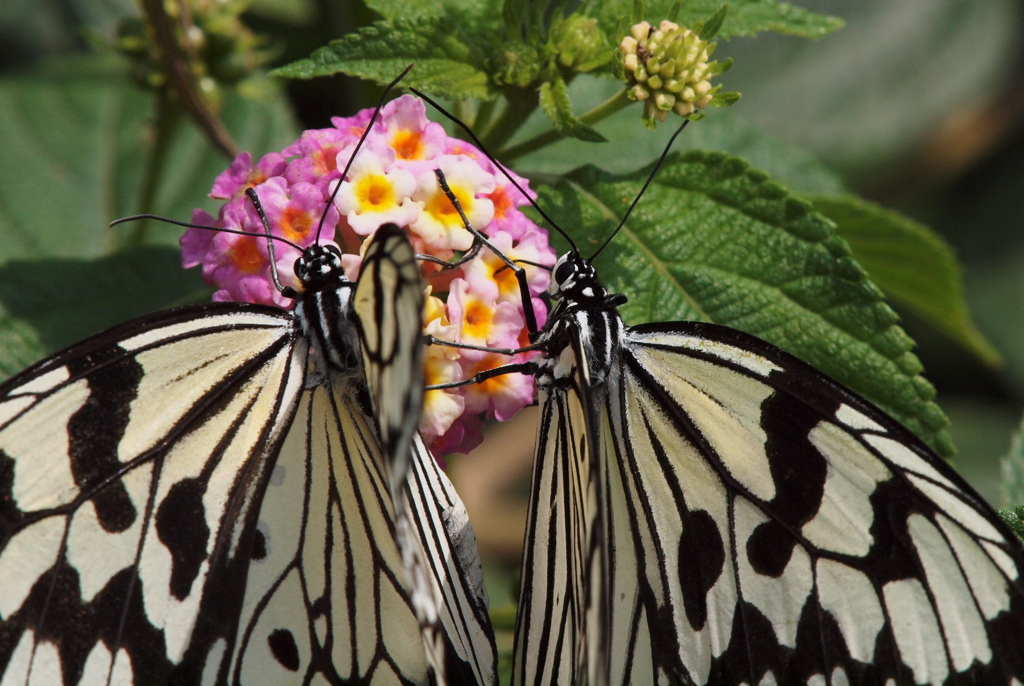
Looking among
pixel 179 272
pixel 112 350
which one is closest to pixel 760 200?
pixel 112 350

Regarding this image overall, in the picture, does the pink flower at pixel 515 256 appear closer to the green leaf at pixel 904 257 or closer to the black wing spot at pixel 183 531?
the black wing spot at pixel 183 531

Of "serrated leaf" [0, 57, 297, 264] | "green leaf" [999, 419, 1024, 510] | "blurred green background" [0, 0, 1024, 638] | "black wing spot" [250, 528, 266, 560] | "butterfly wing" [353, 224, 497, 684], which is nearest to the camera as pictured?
"butterfly wing" [353, 224, 497, 684]

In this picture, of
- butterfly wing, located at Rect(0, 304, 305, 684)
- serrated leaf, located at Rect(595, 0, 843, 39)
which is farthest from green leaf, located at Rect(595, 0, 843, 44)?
butterfly wing, located at Rect(0, 304, 305, 684)

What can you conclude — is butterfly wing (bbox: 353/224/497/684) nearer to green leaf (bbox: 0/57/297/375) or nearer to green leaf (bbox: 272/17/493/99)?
green leaf (bbox: 272/17/493/99)

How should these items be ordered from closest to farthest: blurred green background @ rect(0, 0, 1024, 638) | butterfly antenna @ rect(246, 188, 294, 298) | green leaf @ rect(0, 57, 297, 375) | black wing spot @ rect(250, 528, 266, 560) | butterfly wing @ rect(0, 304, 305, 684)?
butterfly wing @ rect(0, 304, 305, 684)
black wing spot @ rect(250, 528, 266, 560)
butterfly antenna @ rect(246, 188, 294, 298)
green leaf @ rect(0, 57, 297, 375)
blurred green background @ rect(0, 0, 1024, 638)

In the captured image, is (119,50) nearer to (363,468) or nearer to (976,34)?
(363,468)
